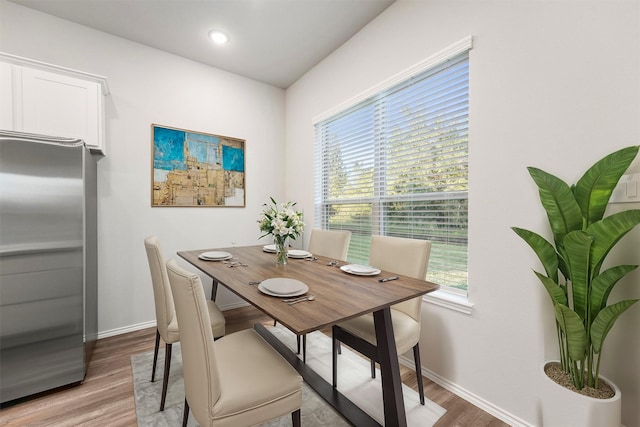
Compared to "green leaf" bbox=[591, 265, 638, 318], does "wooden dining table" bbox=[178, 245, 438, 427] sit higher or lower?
lower

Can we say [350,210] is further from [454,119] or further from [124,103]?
[124,103]

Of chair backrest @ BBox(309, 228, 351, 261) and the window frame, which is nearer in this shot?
the window frame

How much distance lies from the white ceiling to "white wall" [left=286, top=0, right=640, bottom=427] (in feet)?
2.60

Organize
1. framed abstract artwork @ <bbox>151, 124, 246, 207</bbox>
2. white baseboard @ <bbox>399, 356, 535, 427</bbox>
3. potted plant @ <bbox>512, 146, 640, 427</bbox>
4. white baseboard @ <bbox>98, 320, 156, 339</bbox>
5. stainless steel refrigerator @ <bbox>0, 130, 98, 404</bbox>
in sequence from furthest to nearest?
framed abstract artwork @ <bbox>151, 124, 246, 207</bbox> → white baseboard @ <bbox>98, 320, 156, 339</bbox> → stainless steel refrigerator @ <bbox>0, 130, 98, 404</bbox> → white baseboard @ <bbox>399, 356, 535, 427</bbox> → potted plant @ <bbox>512, 146, 640, 427</bbox>

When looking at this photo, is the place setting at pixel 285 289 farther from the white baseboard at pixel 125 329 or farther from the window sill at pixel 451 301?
the white baseboard at pixel 125 329

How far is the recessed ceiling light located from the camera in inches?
106

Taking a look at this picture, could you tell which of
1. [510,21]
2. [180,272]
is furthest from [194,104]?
[510,21]

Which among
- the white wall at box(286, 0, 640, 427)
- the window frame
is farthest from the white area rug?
the window frame

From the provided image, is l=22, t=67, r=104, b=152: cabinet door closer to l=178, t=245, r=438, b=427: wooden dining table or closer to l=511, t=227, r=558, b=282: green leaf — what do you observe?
l=178, t=245, r=438, b=427: wooden dining table

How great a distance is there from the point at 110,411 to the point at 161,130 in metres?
2.54

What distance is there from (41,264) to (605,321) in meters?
3.06

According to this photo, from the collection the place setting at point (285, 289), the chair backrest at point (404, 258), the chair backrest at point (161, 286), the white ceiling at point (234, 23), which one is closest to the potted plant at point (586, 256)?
the chair backrest at point (404, 258)

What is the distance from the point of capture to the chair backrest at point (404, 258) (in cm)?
180

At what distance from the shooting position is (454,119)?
1.94 m
